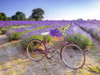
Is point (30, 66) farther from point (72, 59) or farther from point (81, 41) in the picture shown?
point (81, 41)

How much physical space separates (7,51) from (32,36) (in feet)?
3.65

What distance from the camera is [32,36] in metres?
3.59

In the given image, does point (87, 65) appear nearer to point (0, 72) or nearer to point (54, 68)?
point (54, 68)

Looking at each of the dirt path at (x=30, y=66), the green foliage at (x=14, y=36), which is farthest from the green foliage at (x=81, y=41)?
the green foliage at (x=14, y=36)

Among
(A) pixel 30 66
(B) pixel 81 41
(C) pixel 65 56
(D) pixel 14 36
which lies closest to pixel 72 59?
(C) pixel 65 56

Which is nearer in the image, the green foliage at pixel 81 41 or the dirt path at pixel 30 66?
the dirt path at pixel 30 66

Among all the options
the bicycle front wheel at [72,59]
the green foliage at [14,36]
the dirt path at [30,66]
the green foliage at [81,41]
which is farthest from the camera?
the green foliage at [14,36]

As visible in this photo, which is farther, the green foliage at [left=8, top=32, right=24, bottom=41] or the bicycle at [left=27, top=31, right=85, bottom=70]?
the green foliage at [left=8, top=32, right=24, bottom=41]

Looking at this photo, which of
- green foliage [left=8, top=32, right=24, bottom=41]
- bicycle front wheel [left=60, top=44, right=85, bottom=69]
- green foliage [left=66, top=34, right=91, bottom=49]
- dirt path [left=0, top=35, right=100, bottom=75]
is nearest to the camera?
dirt path [left=0, top=35, right=100, bottom=75]

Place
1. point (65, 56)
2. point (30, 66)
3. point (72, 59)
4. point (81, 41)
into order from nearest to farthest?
point (30, 66)
point (72, 59)
point (65, 56)
point (81, 41)

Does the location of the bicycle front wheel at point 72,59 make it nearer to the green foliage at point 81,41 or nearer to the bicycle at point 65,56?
the bicycle at point 65,56

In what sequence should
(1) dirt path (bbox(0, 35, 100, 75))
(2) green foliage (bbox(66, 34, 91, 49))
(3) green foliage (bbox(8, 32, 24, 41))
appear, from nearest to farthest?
(1) dirt path (bbox(0, 35, 100, 75)) → (2) green foliage (bbox(66, 34, 91, 49)) → (3) green foliage (bbox(8, 32, 24, 41))

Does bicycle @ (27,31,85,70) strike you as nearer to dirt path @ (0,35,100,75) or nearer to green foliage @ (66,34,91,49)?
dirt path @ (0,35,100,75)

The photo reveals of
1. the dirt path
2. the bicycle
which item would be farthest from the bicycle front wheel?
the dirt path
